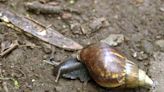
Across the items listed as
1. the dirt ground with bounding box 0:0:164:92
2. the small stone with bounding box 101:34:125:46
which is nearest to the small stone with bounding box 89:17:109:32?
the dirt ground with bounding box 0:0:164:92

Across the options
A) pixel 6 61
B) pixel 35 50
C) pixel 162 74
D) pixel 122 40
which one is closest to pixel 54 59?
pixel 35 50

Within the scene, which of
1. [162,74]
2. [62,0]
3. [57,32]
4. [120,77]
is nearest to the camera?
[120,77]

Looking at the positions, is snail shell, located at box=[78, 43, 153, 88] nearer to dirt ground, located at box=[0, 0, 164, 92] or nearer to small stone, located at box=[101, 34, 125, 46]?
dirt ground, located at box=[0, 0, 164, 92]

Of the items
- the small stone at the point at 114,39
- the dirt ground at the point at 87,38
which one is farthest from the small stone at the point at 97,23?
the small stone at the point at 114,39

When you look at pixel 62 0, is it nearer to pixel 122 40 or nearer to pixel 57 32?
pixel 57 32

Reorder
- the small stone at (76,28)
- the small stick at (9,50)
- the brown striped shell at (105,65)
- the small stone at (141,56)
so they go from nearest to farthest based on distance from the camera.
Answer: the brown striped shell at (105,65), the small stick at (9,50), the small stone at (141,56), the small stone at (76,28)

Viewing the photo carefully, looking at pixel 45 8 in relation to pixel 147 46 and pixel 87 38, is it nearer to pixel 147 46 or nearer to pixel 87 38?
pixel 87 38

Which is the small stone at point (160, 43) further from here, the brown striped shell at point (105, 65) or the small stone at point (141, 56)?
the brown striped shell at point (105, 65)
